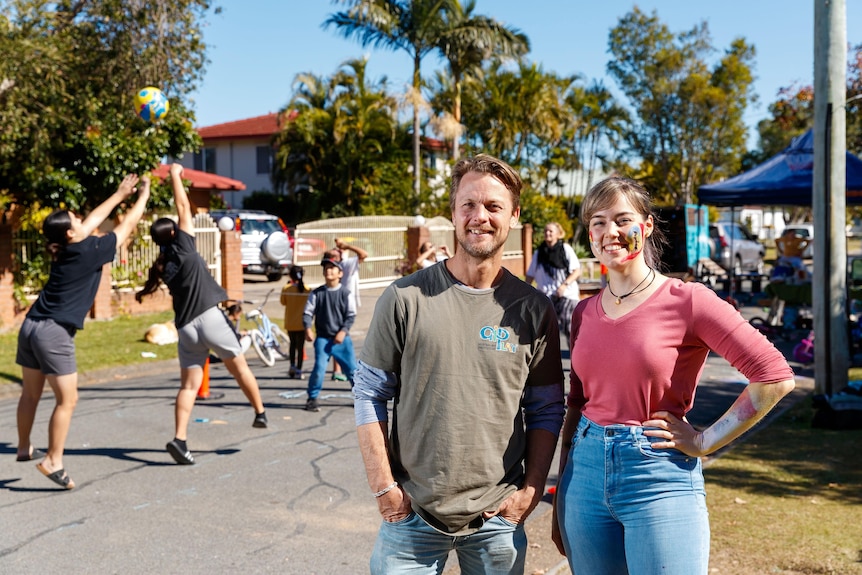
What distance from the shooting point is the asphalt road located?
15.8ft

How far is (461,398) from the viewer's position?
8.86ft

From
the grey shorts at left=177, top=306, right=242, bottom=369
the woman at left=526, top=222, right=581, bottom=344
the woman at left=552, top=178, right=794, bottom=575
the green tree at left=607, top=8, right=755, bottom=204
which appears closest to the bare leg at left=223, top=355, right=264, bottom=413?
the grey shorts at left=177, top=306, right=242, bottom=369

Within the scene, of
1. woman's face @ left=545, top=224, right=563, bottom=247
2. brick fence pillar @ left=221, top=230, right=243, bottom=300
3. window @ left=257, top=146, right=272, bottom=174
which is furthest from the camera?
window @ left=257, top=146, right=272, bottom=174

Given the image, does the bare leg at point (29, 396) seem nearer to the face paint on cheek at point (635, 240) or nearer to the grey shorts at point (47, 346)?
the grey shorts at point (47, 346)

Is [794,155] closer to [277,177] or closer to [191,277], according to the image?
[191,277]

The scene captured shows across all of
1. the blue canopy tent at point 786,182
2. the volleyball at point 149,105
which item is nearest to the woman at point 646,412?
the volleyball at point 149,105

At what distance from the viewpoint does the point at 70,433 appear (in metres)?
7.86

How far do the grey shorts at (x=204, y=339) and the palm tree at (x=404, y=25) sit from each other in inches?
906

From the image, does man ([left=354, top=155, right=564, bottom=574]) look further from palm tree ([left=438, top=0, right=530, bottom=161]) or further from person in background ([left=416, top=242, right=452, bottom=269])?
palm tree ([left=438, top=0, right=530, bottom=161])

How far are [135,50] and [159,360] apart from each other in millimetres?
7001

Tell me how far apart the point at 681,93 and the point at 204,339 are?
113 ft

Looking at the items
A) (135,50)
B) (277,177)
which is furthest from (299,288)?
(277,177)

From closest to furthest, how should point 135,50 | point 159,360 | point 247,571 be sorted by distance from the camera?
1. point 247,571
2. point 159,360
3. point 135,50

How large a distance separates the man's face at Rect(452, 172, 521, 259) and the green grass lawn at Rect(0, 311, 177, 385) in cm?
911
